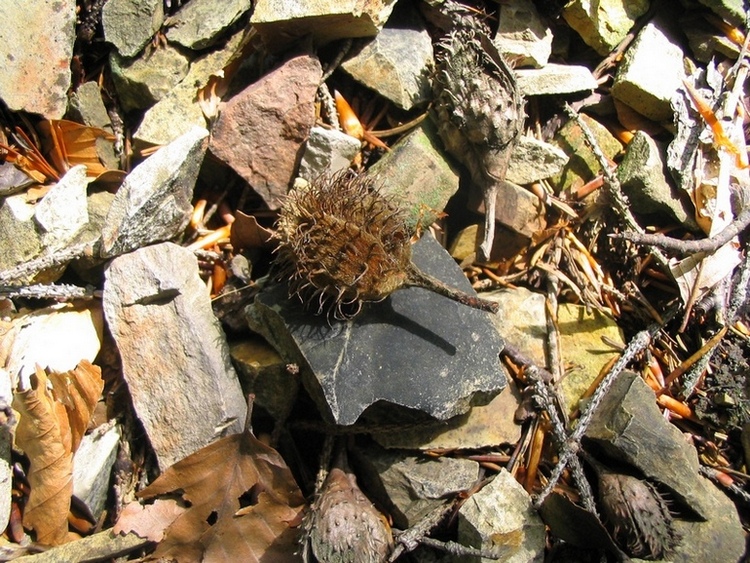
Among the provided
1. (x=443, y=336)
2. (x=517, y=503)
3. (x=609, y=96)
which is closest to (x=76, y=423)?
(x=443, y=336)

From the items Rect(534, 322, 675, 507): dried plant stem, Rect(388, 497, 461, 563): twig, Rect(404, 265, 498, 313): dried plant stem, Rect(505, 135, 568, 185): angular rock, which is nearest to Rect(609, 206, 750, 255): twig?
Rect(534, 322, 675, 507): dried plant stem

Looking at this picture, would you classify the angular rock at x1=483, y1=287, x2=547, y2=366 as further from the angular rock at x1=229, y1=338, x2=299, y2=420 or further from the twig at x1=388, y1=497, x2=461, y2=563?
the angular rock at x1=229, y1=338, x2=299, y2=420

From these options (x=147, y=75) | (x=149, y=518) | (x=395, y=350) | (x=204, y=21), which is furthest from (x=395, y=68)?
(x=149, y=518)

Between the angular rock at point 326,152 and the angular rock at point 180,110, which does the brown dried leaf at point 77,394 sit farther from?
the angular rock at point 326,152

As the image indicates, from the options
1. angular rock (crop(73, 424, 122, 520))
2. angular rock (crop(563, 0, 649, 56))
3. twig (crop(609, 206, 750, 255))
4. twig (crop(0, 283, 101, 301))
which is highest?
angular rock (crop(563, 0, 649, 56))

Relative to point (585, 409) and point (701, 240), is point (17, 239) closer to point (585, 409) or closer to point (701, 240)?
point (585, 409)

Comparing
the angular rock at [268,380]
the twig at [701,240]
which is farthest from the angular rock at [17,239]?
the twig at [701,240]
